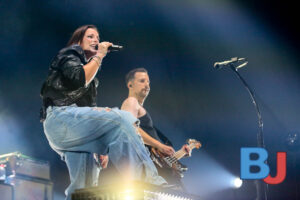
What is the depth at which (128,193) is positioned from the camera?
1.51 m

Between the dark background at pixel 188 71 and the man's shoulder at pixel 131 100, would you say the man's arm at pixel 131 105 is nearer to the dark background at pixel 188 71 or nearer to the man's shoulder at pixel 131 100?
the man's shoulder at pixel 131 100

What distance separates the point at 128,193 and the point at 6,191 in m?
2.49

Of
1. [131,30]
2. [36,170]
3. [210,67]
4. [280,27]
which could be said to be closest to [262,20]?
[280,27]

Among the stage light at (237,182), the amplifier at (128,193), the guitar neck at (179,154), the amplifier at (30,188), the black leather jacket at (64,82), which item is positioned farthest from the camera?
the stage light at (237,182)

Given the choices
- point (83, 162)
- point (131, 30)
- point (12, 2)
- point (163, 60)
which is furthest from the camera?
point (163, 60)

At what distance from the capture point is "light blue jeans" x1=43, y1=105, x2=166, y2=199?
172cm

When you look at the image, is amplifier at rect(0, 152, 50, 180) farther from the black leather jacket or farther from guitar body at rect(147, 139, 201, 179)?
the black leather jacket

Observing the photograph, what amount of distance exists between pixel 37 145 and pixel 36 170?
0.27 m

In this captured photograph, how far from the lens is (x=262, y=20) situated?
17.0ft

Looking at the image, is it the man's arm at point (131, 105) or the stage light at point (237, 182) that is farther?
the stage light at point (237, 182)

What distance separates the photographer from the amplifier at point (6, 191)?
352 centimetres

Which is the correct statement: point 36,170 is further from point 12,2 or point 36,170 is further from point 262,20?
point 262,20

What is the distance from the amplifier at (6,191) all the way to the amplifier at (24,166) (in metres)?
0.19

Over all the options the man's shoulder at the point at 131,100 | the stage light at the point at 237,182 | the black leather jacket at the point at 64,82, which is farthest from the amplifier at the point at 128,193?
the stage light at the point at 237,182
